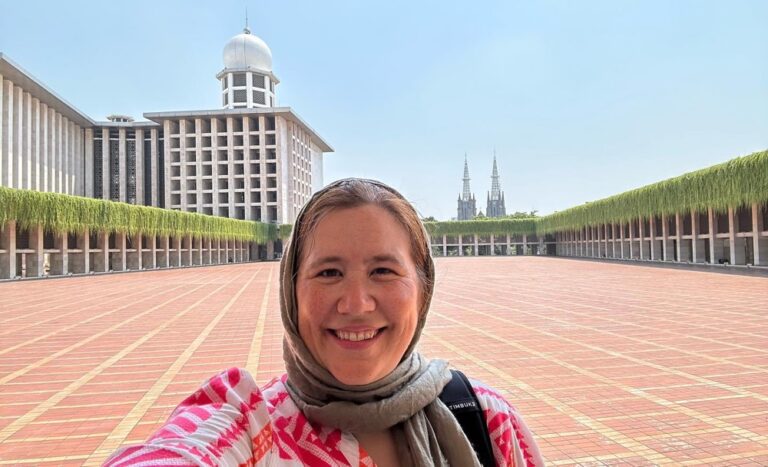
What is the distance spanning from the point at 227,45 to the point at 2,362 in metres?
57.4

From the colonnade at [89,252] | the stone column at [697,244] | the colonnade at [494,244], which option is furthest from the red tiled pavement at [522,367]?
the colonnade at [494,244]

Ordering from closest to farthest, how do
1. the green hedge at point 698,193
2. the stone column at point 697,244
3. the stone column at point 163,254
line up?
the green hedge at point 698,193
the stone column at point 697,244
the stone column at point 163,254

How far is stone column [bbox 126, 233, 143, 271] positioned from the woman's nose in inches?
1219

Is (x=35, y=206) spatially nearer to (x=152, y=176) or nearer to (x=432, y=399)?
(x=432, y=399)

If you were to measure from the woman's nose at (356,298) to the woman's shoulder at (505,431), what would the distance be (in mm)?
381

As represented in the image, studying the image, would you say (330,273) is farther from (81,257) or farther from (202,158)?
(202,158)

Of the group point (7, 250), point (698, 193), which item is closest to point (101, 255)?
point (7, 250)

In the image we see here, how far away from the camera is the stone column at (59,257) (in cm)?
2288

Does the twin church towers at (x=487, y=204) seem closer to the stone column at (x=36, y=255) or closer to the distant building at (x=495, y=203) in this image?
the distant building at (x=495, y=203)

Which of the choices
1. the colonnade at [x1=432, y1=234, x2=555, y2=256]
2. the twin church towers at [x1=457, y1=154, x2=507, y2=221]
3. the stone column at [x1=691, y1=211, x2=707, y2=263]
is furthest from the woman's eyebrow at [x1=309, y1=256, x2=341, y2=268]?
the twin church towers at [x1=457, y1=154, x2=507, y2=221]

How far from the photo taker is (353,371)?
3.45ft

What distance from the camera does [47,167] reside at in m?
42.3

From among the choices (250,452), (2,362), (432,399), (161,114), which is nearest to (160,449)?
(250,452)

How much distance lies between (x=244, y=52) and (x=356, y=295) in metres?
60.8
